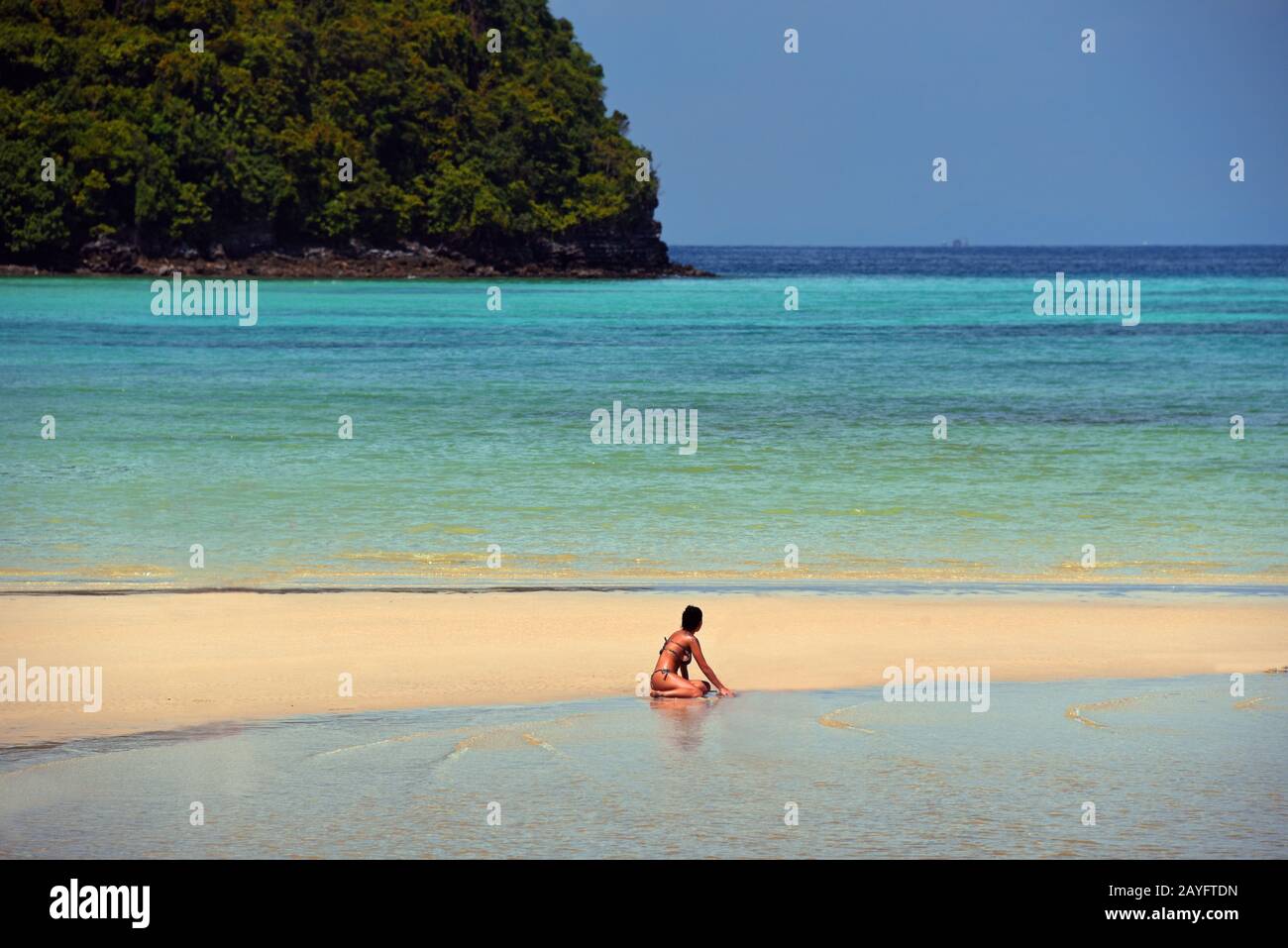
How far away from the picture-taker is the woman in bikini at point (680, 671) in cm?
1062

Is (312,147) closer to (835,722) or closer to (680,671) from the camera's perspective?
(680,671)

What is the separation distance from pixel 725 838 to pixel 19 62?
12743 cm

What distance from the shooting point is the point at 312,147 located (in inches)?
4938

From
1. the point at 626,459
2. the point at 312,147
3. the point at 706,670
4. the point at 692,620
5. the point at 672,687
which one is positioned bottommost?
the point at 672,687

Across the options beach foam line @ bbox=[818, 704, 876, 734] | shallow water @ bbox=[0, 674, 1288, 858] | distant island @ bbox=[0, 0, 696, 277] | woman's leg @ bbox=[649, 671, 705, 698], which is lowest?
shallow water @ bbox=[0, 674, 1288, 858]

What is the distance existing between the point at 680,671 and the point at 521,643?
1927mm

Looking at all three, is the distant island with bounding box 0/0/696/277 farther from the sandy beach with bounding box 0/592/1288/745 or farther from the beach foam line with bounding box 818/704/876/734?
the beach foam line with bounding box 818/704/876/734

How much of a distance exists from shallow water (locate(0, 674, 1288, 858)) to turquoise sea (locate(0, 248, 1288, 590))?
563 cm

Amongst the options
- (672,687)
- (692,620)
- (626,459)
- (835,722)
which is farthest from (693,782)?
(626,459)

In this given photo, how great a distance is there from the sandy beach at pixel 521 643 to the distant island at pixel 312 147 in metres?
103

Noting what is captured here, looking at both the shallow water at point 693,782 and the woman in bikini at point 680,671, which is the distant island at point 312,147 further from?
the shallow water at point 693,782

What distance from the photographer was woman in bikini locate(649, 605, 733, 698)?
1062 cm

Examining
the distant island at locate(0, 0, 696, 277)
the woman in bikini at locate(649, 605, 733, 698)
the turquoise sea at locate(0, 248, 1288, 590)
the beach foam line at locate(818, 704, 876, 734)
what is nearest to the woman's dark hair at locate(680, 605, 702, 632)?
the woman in bikini at locate(649, 605, 733, 698)
